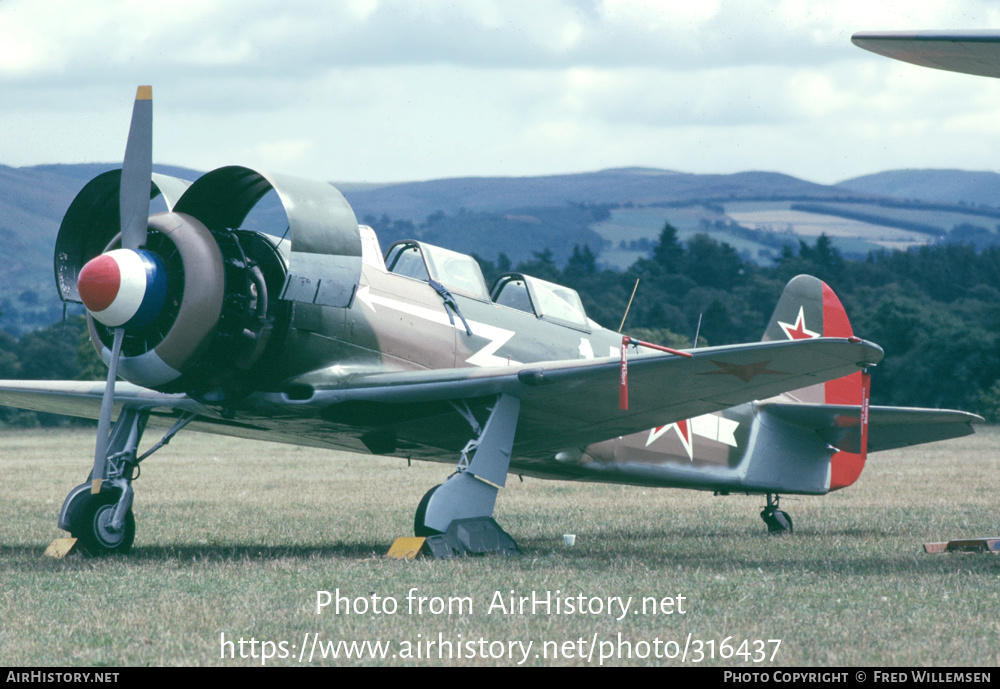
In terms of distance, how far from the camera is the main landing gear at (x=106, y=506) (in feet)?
28.7

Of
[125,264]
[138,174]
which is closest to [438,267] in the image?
[138,174]

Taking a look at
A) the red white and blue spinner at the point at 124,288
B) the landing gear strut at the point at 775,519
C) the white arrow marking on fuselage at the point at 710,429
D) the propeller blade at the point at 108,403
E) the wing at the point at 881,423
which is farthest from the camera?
the landing gear strut at the point at 775,519

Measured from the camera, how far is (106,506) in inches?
353

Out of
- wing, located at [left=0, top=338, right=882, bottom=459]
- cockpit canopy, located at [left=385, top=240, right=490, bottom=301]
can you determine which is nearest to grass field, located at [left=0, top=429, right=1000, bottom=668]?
wing, located at [left=0, top=338, right=882, bottom=459]

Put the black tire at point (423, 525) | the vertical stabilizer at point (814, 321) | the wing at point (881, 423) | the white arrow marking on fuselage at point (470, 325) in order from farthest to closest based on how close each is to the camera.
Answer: the vertical stabilizer at point (814, 321) → the wing at point (881, 423) → the white arrow marking on fuselage at point (470, 325) → the black tire at point (423, 525)

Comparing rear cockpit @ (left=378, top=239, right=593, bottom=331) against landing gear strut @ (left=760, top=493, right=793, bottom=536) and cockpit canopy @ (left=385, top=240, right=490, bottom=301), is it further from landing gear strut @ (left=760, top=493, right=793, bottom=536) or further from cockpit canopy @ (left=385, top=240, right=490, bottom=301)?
landing gear strut @ (left=760, top=493, right=793, bottom=536)

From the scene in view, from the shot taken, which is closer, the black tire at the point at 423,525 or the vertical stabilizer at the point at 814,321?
the black tire at the point at 423,525

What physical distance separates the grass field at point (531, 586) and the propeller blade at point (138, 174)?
93.6 inches

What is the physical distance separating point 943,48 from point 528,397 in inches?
152

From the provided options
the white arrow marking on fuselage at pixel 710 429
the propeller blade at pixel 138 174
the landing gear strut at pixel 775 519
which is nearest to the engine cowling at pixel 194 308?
the propeller blade at pixel 138 174

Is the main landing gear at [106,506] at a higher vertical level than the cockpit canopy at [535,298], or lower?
lower

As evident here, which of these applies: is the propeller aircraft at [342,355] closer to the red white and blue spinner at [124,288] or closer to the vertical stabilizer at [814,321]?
the red white and blue spinner at [124,288]

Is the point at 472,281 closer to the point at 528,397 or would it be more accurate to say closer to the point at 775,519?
the point at 528,397

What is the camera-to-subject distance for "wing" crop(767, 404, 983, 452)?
33.0ft
